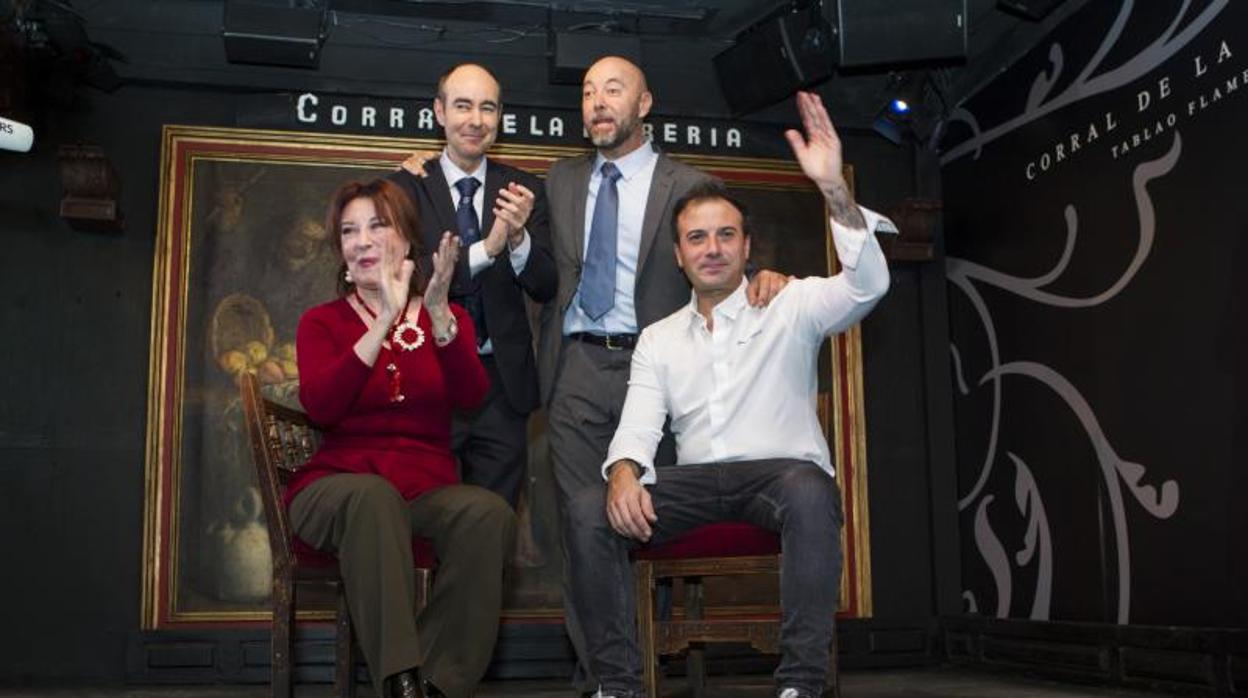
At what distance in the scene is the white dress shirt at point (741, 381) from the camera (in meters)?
2.79

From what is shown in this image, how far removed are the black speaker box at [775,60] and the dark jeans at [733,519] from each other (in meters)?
2.47

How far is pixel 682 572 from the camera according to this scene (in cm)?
287

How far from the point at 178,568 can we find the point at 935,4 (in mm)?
3560

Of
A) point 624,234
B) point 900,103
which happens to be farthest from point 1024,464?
point 624,234

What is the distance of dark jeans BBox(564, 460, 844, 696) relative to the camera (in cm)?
248

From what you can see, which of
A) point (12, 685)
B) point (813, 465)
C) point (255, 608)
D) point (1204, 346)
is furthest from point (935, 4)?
point (12, 685)

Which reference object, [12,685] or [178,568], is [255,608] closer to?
[178,568]

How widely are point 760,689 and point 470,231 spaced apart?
6.80 feet

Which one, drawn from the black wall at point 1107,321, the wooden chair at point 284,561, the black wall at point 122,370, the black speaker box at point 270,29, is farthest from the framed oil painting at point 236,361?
the wooden chair at point 284,561

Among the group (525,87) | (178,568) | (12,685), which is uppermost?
(525,87)

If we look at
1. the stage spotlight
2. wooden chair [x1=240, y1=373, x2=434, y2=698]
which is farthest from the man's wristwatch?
the stage spotlight

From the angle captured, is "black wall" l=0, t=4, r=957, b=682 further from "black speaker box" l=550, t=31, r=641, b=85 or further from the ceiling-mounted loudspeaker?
the ceiling-mounted loudspeaker

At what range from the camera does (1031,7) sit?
448cm

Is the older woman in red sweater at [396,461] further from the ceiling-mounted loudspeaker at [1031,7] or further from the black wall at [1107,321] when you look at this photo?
the ceiling-mounted loudspeaker at [1031,7]
